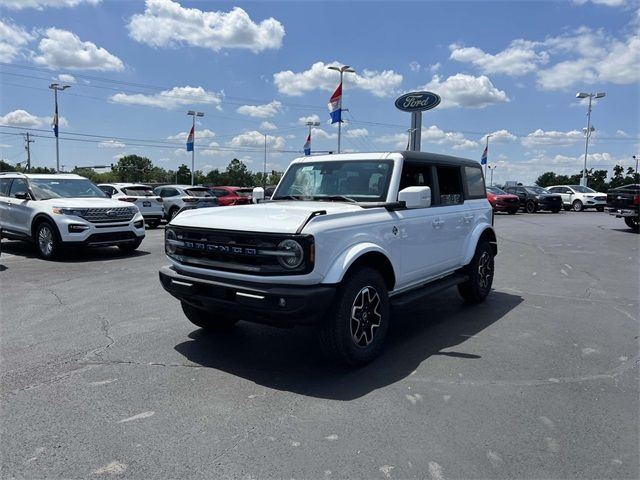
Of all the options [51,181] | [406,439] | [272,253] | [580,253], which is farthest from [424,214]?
[51,181]

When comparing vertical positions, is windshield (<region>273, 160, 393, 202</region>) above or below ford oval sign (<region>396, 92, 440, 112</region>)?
below

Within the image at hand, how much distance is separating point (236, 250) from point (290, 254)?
0.55 meters

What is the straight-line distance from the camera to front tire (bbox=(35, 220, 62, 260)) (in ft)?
32.9

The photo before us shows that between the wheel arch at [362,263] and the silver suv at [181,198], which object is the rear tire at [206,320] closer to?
the wheel arch at [362,263]

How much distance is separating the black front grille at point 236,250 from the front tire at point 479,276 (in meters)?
3.50

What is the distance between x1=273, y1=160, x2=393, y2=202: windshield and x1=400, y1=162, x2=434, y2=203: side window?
208 mm

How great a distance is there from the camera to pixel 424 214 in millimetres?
5348

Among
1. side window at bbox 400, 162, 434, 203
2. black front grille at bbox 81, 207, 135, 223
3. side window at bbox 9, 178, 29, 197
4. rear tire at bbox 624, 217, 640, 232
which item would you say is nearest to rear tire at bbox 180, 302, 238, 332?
side window at bbox 400, 162, 434, 203

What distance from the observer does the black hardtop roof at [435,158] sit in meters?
5.37

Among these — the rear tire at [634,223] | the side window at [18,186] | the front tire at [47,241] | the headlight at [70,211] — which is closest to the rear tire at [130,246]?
the headlight at [70,211]

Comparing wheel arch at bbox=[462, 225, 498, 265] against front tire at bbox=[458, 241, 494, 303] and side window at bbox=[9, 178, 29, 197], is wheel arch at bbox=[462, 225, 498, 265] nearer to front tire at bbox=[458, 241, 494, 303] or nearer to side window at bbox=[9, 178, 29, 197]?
front tire at bbox=[458, 241, 494, 303]

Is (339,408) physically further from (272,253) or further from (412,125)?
(412,125)

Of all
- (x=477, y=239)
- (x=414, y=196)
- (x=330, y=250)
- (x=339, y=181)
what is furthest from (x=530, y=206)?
A: (x=330, y=250)

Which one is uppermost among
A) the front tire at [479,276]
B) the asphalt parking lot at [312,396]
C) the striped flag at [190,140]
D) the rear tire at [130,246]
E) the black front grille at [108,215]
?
the striped flag at [190,140]
